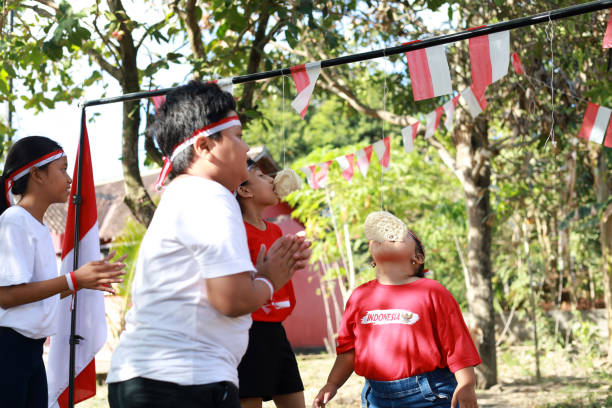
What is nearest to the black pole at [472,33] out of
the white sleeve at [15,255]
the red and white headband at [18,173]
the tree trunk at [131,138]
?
the red and white headband at [18,173]

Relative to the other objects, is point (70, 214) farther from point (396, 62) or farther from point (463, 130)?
point (396, 62)

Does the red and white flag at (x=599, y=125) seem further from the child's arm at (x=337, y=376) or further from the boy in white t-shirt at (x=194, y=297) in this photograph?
the boy in white t-shirt at (x=194, y=297)

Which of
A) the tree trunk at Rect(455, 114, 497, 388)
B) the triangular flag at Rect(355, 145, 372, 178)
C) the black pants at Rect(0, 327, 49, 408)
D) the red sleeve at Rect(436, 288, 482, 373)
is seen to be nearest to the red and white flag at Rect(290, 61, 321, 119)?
the red sleeve at Rect(436, 288, 482, 373)

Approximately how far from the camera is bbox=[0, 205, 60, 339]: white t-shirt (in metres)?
2.54

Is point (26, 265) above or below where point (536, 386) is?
above

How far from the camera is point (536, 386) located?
7.57 metres

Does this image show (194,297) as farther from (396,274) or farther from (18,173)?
(18,173)

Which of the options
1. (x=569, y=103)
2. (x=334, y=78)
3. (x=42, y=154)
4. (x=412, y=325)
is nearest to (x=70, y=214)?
(x=42, y=154)

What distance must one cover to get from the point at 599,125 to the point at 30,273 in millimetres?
3839

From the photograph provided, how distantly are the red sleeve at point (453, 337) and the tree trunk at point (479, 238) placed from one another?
182 inches

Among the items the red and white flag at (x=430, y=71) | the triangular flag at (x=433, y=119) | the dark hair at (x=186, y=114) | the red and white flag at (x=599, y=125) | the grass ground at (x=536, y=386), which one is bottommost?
the grass ground at (x=536, y=386)

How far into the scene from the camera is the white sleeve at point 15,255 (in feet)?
8.25

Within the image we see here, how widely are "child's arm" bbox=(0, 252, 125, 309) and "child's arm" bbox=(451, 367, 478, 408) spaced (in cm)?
136

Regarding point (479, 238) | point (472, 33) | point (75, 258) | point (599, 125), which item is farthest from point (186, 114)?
point (479, 238)
